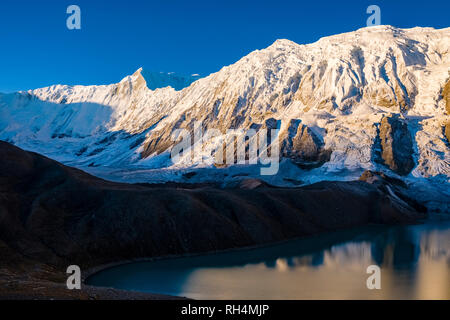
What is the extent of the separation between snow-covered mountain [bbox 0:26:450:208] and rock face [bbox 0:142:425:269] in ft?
196

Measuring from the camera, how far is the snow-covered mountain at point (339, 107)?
116312 mm

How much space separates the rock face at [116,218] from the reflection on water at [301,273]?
8.62ft

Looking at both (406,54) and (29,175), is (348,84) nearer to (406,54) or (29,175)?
(406,54)

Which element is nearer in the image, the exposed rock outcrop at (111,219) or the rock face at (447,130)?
the exposed rock outcrop at (111,219)

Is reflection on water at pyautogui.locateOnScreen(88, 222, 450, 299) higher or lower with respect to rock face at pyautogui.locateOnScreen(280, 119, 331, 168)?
lower

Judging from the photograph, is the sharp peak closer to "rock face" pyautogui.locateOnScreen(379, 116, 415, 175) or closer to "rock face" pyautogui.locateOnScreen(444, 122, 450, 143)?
"rock face" pyautogui.locateOnScreen(379, 116, 415, 175)

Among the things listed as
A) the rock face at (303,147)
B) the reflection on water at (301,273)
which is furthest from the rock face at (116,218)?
the rock face at (303,147)

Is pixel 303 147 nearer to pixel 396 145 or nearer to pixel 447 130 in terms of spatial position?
pixel 396 145

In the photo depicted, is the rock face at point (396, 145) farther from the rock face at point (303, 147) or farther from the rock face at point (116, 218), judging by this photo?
the rock face at point (116, 218)

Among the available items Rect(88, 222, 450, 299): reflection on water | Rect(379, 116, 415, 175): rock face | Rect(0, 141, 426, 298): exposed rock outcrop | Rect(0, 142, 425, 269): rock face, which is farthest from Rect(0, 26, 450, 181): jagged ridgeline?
Rect(88, 222, 450, 299): reflection on water

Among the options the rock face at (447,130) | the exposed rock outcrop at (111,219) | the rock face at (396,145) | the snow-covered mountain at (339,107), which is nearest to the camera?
the exposed rock outcrop at (111,219)

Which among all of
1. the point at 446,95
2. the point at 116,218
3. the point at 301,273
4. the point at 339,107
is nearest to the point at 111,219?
the point at 116,218

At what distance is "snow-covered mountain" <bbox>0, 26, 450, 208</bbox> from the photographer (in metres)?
116

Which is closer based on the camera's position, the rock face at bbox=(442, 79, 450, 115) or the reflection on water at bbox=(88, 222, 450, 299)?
the reflection on water at bbox=(88, 222, 450, 299)
